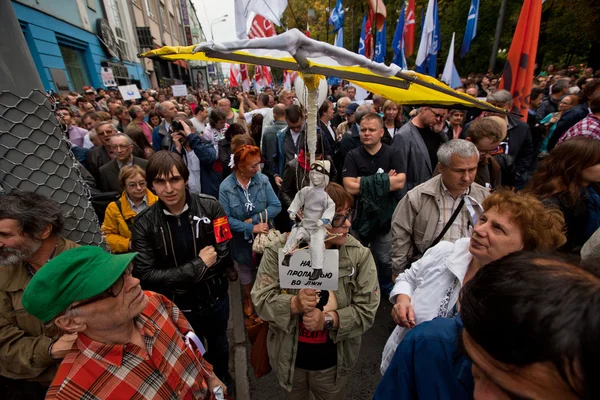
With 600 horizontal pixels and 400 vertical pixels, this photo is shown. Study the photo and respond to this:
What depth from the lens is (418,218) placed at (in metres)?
2.59

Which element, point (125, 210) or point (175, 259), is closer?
point (175, 259)

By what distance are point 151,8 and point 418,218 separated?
3737 cm

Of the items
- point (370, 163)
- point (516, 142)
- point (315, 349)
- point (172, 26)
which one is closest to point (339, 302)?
point (315, 349)

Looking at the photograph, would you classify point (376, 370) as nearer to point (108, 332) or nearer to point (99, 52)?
point (108, 332)

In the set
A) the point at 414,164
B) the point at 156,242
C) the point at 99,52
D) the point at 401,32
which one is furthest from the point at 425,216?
the point at 99,52

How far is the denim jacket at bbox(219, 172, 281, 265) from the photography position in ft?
10.3

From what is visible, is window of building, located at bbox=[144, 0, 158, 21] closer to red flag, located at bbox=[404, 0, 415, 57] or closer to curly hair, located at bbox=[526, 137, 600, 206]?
red flag, located at bbox=[404, 0, 415, 57]

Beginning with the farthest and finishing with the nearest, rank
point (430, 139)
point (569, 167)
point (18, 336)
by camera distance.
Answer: point (430, 139) < point (569, 167) < point (18, 336)

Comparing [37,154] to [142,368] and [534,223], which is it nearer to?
[142,368]

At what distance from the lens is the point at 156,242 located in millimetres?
2189

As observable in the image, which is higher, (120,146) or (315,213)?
(315,213)

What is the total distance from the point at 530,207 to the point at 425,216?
101 cm

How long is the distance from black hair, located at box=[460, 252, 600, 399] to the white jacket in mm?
1001

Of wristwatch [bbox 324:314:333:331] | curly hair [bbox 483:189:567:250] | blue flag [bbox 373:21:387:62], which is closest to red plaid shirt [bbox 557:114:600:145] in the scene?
curly hair [bbox 483:189:567:250]
